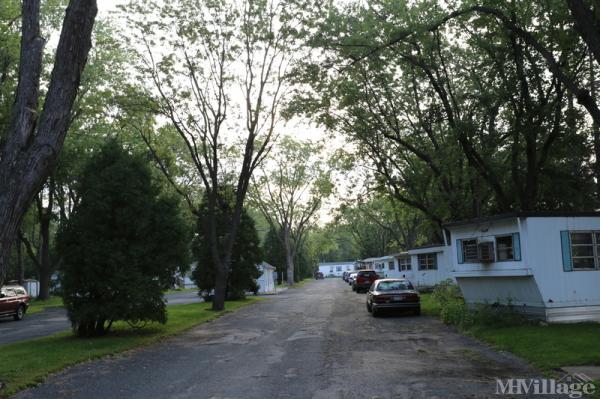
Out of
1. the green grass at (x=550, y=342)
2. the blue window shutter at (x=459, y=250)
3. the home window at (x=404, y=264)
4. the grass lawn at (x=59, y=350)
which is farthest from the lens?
the home window at (x=404, y=264)

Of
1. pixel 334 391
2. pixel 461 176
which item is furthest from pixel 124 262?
pixel 461 176

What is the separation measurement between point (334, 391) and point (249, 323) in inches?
515

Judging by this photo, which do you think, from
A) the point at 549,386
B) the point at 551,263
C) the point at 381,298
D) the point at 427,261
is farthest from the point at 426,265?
the point at 549,386

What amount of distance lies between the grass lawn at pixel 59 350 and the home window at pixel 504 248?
34.3ft

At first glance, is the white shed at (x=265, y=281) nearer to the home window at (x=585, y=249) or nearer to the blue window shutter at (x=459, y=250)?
the blue window shutter at (x=459, y=250)

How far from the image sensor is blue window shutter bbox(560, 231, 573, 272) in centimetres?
1553

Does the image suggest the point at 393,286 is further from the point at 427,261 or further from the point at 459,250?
the point at 427,261

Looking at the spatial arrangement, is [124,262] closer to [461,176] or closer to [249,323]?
[249,323]

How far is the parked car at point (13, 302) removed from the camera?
87.8 ft

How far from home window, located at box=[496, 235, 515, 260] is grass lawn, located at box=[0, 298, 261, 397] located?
10.5 meters

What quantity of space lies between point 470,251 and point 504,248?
184 cm

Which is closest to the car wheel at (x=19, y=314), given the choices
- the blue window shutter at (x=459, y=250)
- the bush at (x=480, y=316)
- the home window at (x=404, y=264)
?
the bush at (x=480, y=316)

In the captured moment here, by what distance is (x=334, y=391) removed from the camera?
8695mm

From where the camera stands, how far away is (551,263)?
15.5 metres
